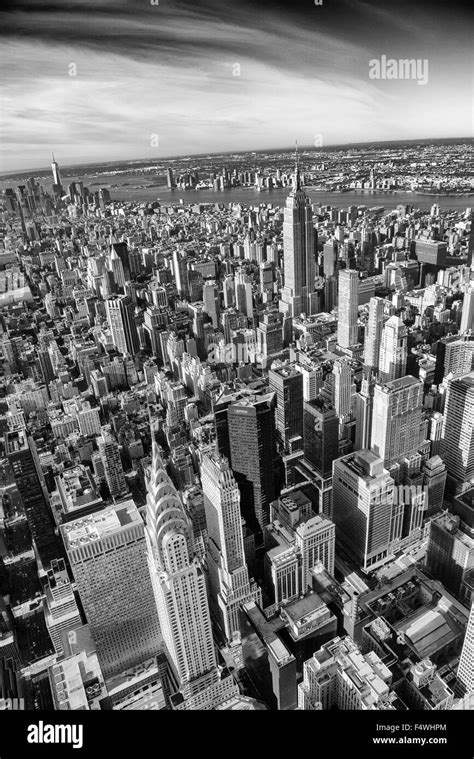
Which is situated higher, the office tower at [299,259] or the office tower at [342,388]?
the office tower at [299,259]

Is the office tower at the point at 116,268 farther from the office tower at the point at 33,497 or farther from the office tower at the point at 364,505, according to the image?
the office tower at the point at 364,505

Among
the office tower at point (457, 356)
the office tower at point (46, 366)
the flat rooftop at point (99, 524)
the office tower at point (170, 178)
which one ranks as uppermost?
Answer: the office tower at point (170, 178)

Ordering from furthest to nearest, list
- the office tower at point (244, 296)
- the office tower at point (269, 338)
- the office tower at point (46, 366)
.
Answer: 1. the office tower at point (244, 296)
2. the office tower at point (46, 366)
3. the office tower at point (269, 338)

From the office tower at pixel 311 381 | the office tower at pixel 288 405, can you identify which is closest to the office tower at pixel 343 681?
the office tower at pixel 288 405

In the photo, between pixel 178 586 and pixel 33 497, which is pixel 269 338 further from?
pixel 178 586

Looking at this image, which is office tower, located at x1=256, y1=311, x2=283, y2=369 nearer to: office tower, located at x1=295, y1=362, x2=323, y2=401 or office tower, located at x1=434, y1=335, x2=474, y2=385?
office tower, located at x1=295, y1=362, x2=323, y2=401

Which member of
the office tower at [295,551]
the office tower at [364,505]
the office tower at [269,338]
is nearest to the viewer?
the office tower at [295,551]

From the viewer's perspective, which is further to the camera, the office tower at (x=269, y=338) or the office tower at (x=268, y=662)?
the office tower at (x=269, y=338)

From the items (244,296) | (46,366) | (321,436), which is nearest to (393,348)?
(321,436)
